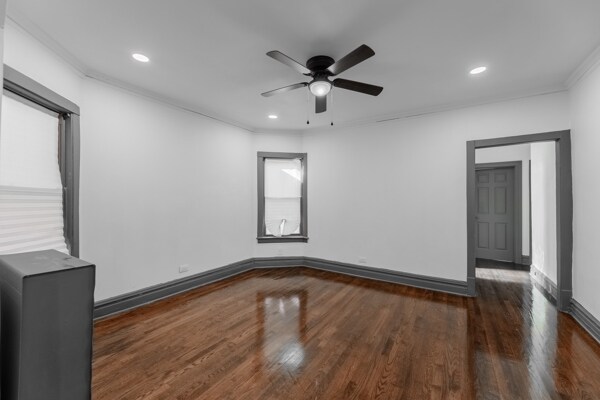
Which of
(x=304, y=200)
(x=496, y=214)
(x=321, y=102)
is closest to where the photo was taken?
(x=321, y=102)

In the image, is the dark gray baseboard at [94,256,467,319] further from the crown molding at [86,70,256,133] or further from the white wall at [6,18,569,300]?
the crown molding at [86,70,256,133]

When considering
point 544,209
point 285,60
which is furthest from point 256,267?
point 544,209

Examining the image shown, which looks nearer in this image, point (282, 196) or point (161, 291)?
point (161, 291)

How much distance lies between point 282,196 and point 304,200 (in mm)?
444

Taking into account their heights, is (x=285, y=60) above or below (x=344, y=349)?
above

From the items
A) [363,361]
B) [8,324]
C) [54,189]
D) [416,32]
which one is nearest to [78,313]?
[8,324]

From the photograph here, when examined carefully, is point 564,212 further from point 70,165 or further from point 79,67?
point 79,67

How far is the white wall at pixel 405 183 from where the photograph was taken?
12.0 ft

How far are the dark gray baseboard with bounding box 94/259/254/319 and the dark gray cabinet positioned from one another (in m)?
2.59

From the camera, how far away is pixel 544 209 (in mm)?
4238

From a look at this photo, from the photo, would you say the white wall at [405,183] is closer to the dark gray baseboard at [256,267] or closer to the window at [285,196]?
the dark gray baseboard at [256,267]

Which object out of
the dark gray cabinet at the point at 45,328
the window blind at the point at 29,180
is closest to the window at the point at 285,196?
the window blind at the point at 29,180

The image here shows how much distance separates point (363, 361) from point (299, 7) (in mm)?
2770

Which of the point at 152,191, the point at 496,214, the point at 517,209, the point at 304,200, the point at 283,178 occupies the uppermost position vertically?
the point at 283,178
